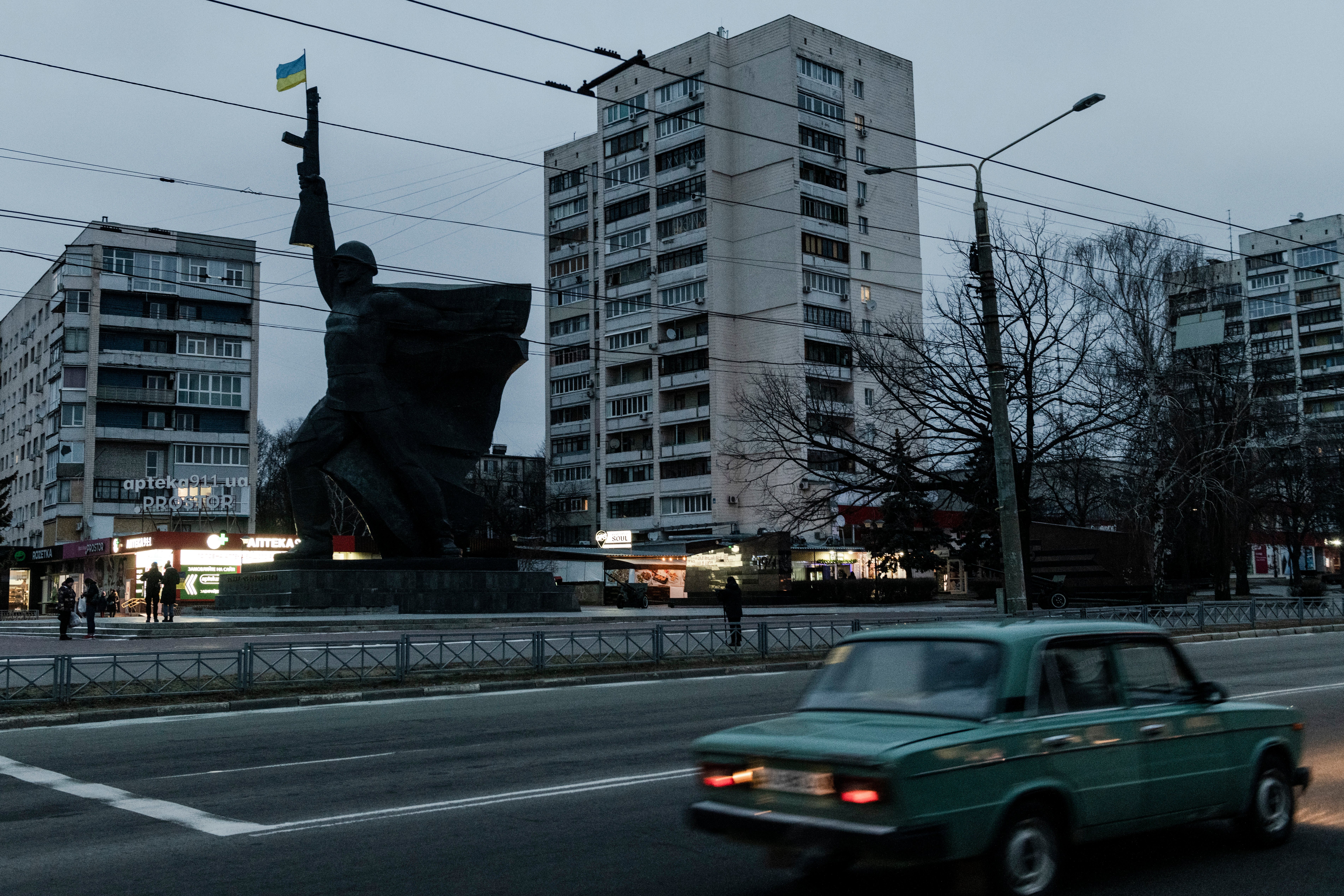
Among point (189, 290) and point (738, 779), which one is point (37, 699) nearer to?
point (738, 779)

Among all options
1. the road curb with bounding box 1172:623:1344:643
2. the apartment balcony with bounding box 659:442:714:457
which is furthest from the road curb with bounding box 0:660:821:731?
the apartment balcony with bounding box 659:442:714:457

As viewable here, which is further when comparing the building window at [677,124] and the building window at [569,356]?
the building window at [569,356]

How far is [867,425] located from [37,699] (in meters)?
27.0

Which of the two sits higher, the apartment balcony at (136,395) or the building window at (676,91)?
the building window at (676,91)

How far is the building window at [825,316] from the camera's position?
3009 inches

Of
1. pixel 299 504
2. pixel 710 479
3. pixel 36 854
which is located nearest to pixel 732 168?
pixel 710 479

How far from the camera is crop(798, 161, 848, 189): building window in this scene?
252 ft

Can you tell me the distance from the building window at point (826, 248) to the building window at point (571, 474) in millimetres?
25001

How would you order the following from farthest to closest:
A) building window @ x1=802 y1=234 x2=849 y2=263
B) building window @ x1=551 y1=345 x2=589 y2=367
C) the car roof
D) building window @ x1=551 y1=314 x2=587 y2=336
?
building window @ x1=551 y1=314 x2=587 y2=336, building window @ x1=551 y1=345 x2=589 y2=367, building window @ x1=802 y1=234 x2=849 y2=263, the car roof

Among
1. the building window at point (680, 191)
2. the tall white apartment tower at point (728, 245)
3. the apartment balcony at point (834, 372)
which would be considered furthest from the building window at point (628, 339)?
the apartment balcony at point (834, 372)

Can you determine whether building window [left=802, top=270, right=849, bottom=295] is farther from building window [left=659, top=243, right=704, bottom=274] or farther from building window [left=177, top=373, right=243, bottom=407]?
building window [left=177, top=373, right=243, bottom=407]

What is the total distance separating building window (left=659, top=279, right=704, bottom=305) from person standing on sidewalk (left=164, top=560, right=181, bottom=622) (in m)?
49.4

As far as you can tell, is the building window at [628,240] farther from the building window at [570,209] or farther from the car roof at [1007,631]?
the car roof at [1007,631]

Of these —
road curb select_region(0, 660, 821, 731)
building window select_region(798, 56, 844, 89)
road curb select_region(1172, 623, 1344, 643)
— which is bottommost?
road curb select_region(1172, 623, 1344, 643)
